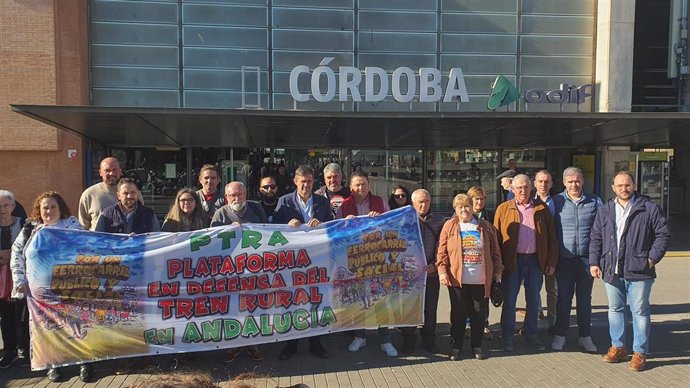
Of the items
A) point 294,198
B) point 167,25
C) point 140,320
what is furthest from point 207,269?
point 167,25

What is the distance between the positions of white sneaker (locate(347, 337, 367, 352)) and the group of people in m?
0.01

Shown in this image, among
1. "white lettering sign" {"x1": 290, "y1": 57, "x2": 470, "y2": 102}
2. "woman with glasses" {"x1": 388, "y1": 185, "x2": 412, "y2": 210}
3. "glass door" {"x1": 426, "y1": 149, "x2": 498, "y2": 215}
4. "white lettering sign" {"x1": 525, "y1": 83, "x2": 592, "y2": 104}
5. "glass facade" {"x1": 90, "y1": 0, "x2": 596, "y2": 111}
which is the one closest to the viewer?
"woman with glasses" {"x1": 388, "y1": 185, "x2": 412, "y2": 210}

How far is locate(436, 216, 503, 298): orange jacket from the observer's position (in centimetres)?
516

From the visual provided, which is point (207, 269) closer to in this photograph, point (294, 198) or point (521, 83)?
point (294, 198)

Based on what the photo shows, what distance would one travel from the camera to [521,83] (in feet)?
55.9

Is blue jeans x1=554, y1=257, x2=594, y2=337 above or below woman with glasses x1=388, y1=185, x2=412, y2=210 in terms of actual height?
below

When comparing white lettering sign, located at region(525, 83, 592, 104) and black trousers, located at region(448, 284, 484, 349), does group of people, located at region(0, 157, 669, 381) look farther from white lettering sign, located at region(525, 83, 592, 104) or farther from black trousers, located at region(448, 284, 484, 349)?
white lettering sign, located at region(525, 83, 592, 104)

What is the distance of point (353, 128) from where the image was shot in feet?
40.5

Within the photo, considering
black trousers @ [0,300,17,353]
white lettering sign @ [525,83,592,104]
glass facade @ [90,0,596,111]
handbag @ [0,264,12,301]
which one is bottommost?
black trousers @ [0,300,17,353]

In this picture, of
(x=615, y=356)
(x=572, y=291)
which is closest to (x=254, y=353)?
(x=572, y=291)

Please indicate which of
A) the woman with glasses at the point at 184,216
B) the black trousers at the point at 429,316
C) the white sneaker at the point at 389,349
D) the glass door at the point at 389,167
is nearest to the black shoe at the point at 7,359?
the woman with glasses at the point at 184,216

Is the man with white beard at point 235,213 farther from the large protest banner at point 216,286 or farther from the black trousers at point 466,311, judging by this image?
the black trousers at point 466,311

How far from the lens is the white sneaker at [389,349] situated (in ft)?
17.2

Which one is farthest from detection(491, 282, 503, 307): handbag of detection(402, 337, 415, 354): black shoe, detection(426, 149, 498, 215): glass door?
detection(426, 149, 498, 215): glass door
